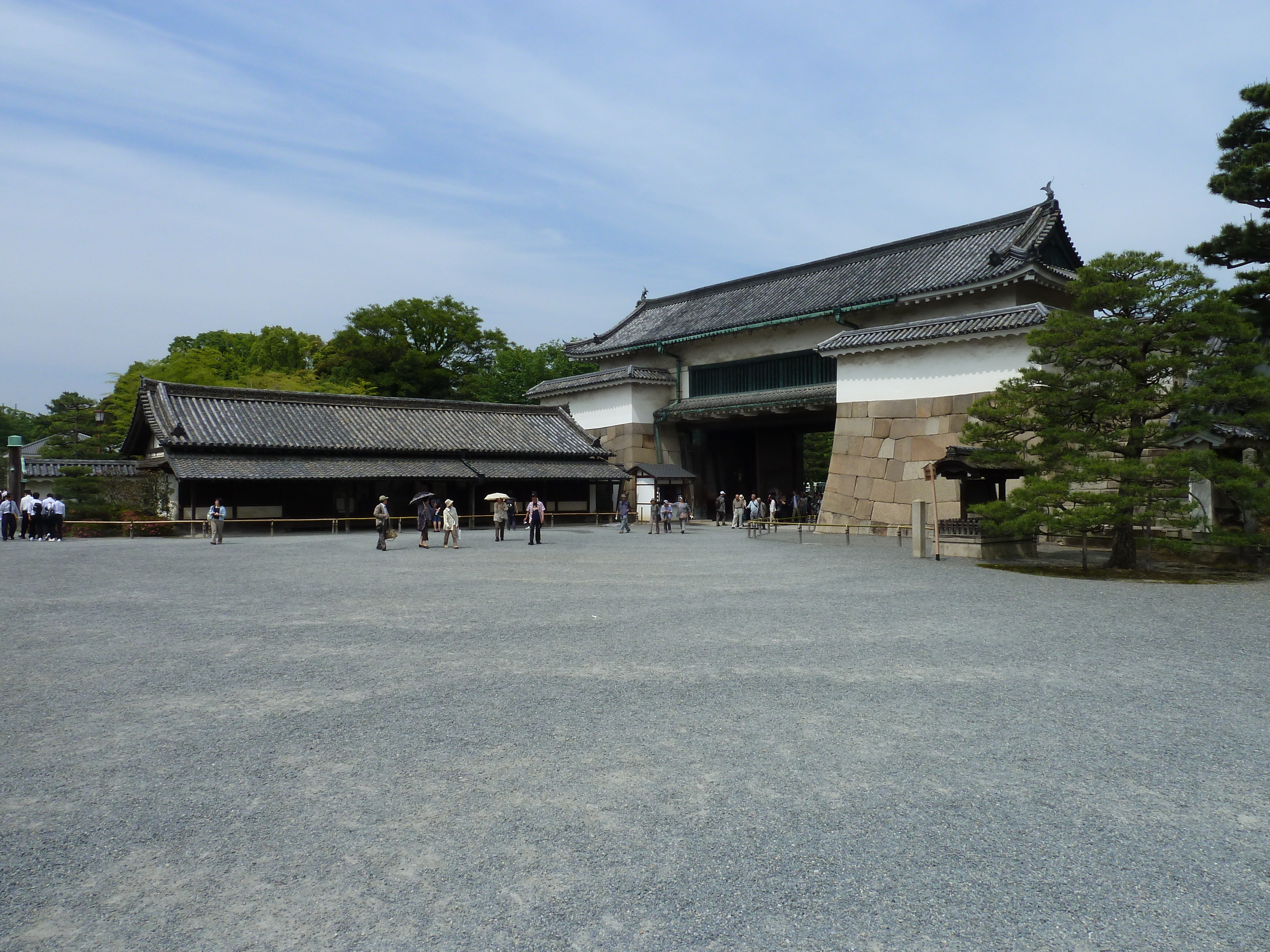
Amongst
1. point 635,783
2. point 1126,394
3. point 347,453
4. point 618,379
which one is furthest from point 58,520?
point 1126,394

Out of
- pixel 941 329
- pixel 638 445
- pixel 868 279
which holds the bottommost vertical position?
pixel 638 445

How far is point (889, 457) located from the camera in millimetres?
25562

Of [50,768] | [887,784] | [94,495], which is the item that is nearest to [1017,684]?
[887,784]

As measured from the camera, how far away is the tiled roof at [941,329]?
2216 cm

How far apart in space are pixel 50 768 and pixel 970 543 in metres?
16.4

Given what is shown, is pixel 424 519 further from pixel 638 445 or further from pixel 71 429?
pixel 71 429

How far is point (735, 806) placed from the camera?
4348mm

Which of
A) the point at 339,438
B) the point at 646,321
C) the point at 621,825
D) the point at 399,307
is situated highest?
the point at 399,307

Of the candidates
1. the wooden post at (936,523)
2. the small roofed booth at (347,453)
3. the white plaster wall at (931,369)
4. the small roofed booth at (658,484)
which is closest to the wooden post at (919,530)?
the wooden post at (936,523)

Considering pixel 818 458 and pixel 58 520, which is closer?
pixel 58 520

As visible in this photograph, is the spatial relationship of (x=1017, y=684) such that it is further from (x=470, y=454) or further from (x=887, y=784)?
(x=470, y=454)

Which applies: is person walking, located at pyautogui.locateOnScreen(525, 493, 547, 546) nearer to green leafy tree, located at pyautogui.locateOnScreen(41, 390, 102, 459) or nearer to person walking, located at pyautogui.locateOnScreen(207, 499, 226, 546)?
person walking, located at pyautogui.locateOnScreen(207, 499, 226, 546)

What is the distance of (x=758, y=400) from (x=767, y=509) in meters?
4.73

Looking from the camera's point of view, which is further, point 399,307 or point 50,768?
point 399,307
